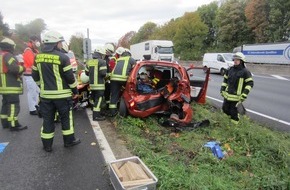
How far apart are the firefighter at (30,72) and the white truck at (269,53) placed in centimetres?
2223

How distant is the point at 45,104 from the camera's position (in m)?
4.83

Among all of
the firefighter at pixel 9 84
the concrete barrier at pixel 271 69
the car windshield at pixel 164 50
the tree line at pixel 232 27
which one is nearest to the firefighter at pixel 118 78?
the firefighter at pixel 9 84

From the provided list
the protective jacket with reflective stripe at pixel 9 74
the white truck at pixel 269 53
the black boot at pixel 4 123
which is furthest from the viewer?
the white truck at pixel 269 53

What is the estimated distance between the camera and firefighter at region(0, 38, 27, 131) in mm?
5996

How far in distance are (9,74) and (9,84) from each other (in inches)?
8.4

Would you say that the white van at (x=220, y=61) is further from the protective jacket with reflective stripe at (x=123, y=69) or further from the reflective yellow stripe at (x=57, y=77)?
the reflective yellow stripe at (x=57, y=77)

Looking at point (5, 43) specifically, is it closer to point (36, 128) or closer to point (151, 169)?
point (36, 128)

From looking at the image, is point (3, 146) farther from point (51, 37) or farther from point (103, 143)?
point (51, 37)

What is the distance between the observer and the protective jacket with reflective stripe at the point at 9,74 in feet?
19.6

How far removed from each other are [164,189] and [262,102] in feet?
26.5

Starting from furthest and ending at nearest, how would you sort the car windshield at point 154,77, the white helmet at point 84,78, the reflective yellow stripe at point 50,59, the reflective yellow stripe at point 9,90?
1. the white helmet at point 84,78
2. the car windshield at point 154,77
3. the reflective yellow stripe at point 9,90
4. the reflective yellow stripe at point 50,59

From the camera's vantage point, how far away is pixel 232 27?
160ft

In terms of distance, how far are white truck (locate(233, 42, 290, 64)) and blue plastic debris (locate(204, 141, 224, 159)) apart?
867 inches

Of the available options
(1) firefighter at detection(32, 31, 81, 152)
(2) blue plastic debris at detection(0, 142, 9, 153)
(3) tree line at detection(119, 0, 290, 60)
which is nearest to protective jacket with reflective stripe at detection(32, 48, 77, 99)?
(1) firefighter at detection(32, 31, 81, 152)
